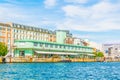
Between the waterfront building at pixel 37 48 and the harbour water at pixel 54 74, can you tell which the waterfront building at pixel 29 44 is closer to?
the waterfront building at pixel 37 48

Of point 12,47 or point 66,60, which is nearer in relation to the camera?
point 12,47

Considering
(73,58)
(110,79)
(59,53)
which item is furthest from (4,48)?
(110,79)

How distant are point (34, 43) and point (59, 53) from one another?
22.7 m

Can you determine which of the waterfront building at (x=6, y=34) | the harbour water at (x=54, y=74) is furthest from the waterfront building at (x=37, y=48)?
the harbour water at (x=54, y=74)

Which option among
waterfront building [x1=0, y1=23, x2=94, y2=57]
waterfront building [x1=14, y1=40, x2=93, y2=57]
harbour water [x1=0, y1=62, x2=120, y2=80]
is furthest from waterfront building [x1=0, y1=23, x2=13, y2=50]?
harbour water [x1=0, y1=62, x2=120, y2=80]

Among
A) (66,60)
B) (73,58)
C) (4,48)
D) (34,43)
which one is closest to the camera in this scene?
(4,48)

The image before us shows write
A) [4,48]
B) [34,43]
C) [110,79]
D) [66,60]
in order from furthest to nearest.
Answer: [66,60], [34,43], [4,48], [110,79]

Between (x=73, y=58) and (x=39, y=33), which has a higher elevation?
Result: (x=39, y=33)

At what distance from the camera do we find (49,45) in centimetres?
16900

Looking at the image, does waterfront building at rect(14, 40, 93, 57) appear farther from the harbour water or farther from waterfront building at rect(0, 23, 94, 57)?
the harbour water

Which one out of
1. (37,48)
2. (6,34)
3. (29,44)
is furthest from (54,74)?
(6,34)

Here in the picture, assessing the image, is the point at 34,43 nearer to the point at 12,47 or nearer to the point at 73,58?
the point at 12,47

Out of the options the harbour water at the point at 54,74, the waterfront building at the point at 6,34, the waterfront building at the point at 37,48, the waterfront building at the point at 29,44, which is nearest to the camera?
the harbour water at the point at 54,74

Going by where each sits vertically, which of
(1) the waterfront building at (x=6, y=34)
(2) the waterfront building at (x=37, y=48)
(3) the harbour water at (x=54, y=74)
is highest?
(1) the waterfront building at (x=6, y=34)
